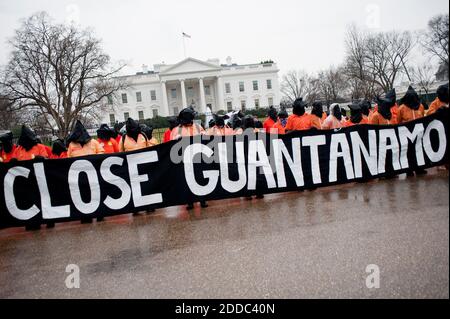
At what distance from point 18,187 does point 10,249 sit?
1310 mm

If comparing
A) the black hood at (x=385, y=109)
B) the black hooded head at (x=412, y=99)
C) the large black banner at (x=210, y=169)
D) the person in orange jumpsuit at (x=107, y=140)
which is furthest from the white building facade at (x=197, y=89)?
the large black banner at (x=210, y=169)

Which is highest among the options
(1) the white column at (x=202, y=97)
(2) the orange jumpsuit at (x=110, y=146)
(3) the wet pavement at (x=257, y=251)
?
(1) the white column at (x=202, y=97)

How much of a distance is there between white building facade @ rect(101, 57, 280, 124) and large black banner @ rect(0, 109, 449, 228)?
72.7 m

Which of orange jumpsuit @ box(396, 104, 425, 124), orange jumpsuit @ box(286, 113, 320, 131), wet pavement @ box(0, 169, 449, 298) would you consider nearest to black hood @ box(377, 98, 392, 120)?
orange jumpsuit @ box(396, 104, 425, 124)

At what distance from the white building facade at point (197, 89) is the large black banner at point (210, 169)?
72.7 metres

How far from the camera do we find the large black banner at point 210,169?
254 inches

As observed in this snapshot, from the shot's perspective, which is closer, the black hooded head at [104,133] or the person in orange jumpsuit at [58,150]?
the person in orange jumpsuit at [58,150]

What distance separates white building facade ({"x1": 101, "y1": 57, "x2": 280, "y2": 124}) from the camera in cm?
7950

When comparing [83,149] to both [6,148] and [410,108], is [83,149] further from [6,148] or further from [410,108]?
[410,108]

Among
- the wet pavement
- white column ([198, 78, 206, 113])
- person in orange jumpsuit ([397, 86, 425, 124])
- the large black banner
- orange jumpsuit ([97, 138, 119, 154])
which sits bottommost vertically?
the wet pavement

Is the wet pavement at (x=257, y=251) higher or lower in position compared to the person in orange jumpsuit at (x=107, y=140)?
lower

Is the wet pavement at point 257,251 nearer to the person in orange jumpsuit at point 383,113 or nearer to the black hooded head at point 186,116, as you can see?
the black hooded head at point 186,116

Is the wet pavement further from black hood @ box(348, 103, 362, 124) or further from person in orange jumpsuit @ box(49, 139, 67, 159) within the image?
black hood @ box(348, 103, 362, 124)
